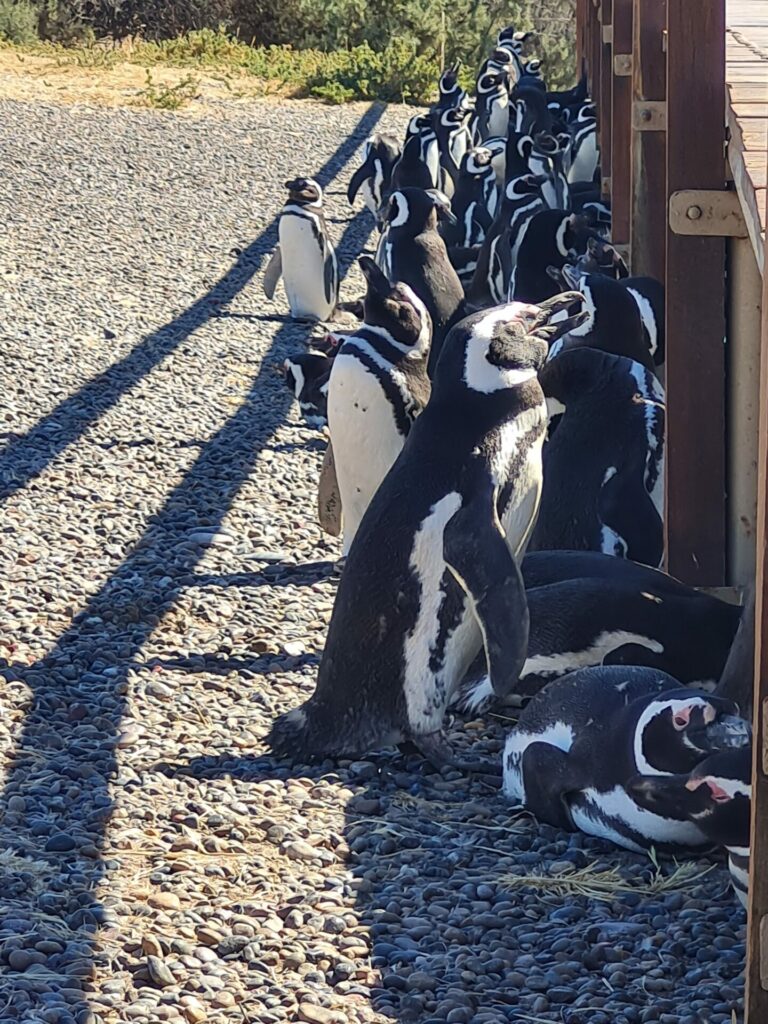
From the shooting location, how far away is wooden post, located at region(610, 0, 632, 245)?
7750mm

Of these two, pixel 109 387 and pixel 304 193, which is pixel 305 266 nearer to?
pixel 304 193

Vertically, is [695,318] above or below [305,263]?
above

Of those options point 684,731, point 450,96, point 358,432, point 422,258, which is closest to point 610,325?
point 358,432

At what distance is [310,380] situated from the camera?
5.69 metres

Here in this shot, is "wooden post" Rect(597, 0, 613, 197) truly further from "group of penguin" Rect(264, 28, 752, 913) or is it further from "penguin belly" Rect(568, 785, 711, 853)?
"penguin belly" Rect(568, 785, 711, 853)

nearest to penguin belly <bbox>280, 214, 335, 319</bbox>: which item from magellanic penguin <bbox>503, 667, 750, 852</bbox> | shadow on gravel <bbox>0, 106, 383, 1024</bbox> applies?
shadow on gravel <bbox>0, 106, 383, 1024</bbox>

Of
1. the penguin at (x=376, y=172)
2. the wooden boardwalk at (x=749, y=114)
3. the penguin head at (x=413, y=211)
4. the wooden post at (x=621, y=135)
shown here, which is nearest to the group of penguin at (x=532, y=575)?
the wooden boardwalk at (x=749, y=114)

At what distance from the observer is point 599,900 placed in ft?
9.42

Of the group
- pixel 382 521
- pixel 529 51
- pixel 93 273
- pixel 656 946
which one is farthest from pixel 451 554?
pixel 529 51

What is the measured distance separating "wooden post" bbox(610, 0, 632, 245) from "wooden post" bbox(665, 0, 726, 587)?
11.7ft

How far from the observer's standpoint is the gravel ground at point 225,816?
2611 millimetres

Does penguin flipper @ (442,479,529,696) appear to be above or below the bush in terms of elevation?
below

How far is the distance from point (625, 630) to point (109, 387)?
4225 mm

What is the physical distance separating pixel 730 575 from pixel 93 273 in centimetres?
662
